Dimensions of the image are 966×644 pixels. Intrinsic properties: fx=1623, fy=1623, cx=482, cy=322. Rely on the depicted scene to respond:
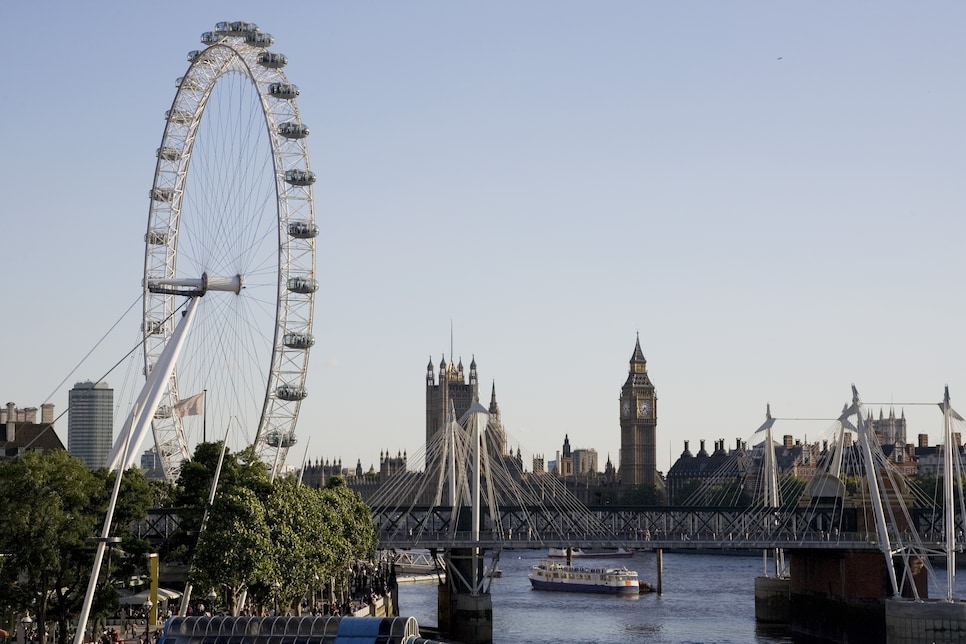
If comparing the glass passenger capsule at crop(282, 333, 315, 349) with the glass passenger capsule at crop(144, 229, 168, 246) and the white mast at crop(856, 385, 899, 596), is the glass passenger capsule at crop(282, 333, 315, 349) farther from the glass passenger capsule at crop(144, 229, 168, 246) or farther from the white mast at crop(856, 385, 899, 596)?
the white mast at crop(856, 385, 899, 596)

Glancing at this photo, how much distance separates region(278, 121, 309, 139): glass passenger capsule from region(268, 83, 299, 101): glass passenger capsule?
107 cm

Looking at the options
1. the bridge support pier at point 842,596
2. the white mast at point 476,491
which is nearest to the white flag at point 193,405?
the white mast at point 476,491

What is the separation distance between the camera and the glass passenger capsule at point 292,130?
6519cm

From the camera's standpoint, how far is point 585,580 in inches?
4348

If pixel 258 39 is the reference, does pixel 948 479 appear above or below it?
below

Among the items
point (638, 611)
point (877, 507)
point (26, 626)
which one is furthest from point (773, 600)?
point (26, 626)

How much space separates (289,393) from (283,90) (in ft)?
40.4

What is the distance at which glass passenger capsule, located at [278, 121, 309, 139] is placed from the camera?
65.2 m

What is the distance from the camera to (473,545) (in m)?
73.5

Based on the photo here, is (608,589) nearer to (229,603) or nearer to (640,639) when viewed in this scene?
(640,639)

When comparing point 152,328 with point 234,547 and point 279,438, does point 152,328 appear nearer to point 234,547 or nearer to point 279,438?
point 279,438

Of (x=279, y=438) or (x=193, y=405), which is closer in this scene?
(x=193, y=405)

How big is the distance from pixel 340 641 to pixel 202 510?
47.6 feet

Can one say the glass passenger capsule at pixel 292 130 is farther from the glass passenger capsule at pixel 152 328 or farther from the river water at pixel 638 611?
the river water at pixel 638 611
